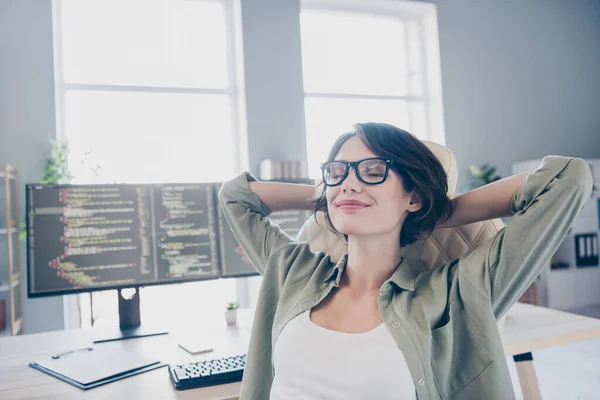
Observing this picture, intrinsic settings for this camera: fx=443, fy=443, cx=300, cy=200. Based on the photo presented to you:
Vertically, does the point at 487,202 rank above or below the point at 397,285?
above

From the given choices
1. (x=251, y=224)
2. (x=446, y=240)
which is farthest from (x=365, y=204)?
(x=251, y=224)

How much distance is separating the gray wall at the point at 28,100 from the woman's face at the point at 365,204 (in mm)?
2983

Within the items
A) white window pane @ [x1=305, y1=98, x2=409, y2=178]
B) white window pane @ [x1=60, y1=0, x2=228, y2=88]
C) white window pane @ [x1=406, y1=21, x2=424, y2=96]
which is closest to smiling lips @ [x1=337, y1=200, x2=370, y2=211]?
white window pane @ [x1=305, y1=98, x2=409, y2=178]

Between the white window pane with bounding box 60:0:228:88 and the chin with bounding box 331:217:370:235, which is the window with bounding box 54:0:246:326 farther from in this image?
the chin with bounding box 331:217:370:235

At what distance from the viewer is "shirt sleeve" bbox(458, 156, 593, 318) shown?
38.6 inches

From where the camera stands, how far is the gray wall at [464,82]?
328 cm

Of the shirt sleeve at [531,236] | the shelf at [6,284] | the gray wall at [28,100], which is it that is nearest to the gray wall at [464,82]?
the gray wall at [28,100]

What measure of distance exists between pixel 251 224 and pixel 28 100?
2.80m

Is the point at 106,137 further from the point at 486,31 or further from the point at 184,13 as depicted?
the point at 486,31

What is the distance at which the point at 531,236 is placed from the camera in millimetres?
977

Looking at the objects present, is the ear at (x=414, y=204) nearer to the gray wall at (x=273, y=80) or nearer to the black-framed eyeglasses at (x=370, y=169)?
the black-framed eyeglasses at (x=370, y=169)

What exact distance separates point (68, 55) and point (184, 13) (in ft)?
Answer: 3.39

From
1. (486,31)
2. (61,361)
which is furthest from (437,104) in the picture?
(61,361)

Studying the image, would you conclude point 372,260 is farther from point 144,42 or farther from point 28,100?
point 144,42
